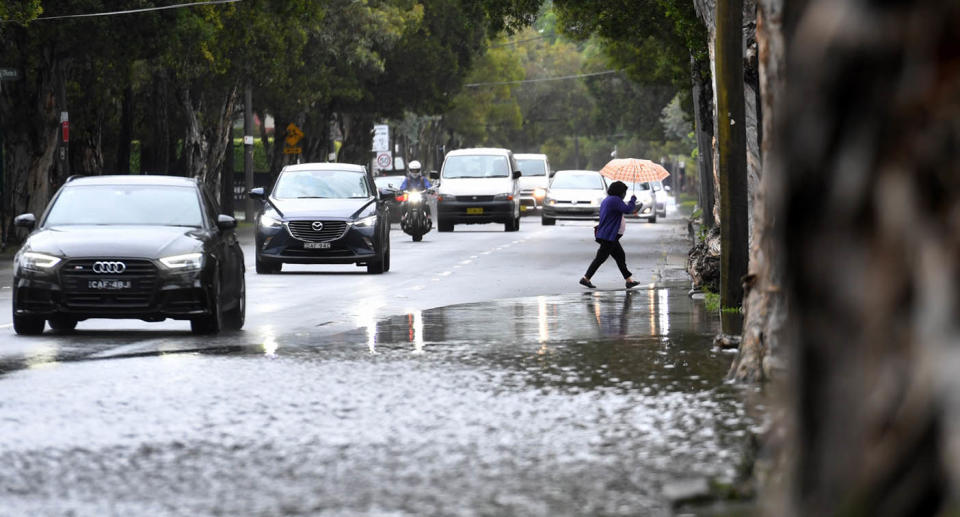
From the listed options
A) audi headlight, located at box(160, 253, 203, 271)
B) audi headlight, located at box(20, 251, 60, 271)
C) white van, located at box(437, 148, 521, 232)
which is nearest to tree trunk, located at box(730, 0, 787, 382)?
audi headlight, located at box(160, 253, 203, 271)

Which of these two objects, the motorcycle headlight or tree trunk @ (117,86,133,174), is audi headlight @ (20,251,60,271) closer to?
the motorcycle headlight

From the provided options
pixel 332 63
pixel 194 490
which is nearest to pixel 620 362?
pixel 194 490

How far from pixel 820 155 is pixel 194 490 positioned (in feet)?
17.6

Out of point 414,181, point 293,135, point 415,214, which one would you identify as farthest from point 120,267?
point 293,135

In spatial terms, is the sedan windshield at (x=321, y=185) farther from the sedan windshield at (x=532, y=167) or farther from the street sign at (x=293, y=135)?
the sedan windshield at (x=532, y=167)

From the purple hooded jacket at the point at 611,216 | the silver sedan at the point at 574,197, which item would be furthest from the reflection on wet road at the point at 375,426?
the silver sedan at the point at 574,197

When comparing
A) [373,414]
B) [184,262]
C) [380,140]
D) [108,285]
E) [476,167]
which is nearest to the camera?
[373,414]

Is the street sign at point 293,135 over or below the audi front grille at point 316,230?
over

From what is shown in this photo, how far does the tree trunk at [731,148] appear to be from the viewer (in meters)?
16.5

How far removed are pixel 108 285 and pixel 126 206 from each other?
1.60 metres

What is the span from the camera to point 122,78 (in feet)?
146

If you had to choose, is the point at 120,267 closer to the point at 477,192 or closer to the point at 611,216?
the point at 611,216

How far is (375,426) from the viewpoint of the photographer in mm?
9641

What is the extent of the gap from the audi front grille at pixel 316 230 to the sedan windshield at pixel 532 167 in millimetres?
35367
